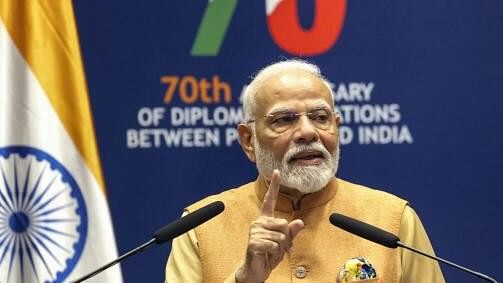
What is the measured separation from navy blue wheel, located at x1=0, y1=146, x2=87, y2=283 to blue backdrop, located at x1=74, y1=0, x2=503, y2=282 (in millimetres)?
175

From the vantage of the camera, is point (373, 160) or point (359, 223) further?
point (373, 160)

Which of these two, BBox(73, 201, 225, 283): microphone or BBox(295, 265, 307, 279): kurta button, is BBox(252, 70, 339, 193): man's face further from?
BBox(73, 201, 225, 283): microphone

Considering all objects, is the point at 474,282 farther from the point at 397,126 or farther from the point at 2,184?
the point at 2,184

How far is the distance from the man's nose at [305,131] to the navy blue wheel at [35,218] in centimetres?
128

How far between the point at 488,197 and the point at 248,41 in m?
1.13

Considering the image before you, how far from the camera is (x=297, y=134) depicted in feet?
9.39

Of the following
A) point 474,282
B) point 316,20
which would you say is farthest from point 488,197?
point 316,20

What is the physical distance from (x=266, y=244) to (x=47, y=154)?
61.1 inches

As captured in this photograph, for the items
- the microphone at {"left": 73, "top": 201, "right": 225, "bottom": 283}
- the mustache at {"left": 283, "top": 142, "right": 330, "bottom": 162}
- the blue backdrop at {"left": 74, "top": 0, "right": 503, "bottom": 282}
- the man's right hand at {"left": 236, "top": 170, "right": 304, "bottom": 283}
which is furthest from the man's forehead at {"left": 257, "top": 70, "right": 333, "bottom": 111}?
Answer: the blue backdrop at {"left": 74, "top": 0, "right": 503, "bottom": 282}

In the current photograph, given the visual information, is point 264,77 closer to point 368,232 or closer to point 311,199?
point 311,199

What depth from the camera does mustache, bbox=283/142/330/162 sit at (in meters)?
2.86

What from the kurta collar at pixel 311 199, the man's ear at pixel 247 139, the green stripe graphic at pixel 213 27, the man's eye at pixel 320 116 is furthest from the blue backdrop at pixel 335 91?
the man's eye at pixel 320 116

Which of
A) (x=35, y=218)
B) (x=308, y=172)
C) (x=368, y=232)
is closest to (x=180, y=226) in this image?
(x=368, y=232)

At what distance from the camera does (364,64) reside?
3.86m
